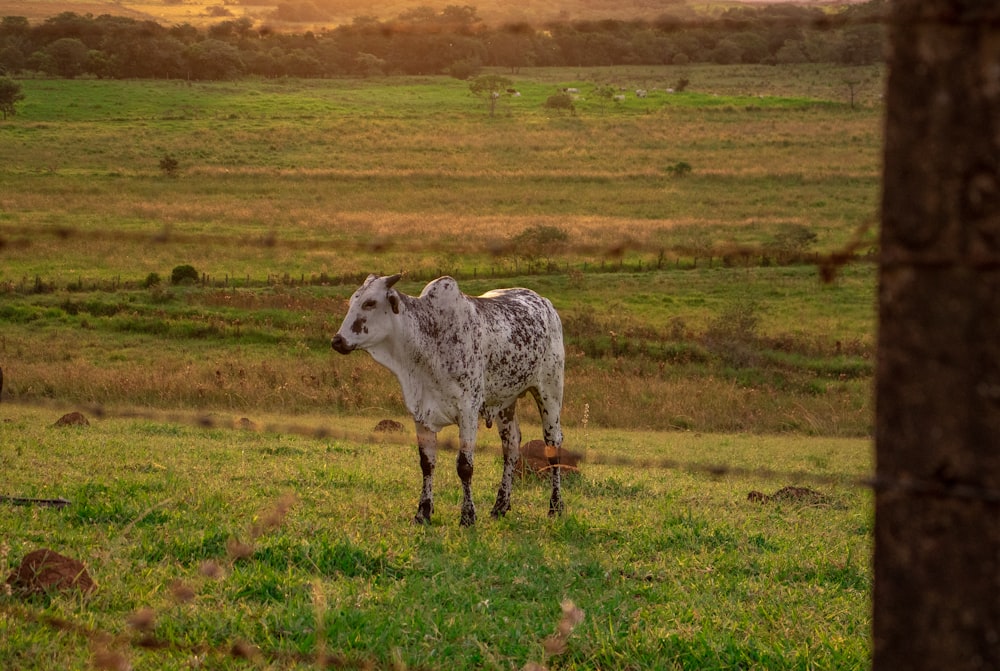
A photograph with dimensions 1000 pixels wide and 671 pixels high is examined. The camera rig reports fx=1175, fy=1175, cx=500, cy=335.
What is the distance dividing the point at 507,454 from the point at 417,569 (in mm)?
3041

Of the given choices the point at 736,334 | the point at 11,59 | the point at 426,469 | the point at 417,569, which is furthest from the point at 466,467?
the point at 11,59

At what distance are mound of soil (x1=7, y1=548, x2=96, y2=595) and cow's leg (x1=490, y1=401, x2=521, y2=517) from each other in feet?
13.8

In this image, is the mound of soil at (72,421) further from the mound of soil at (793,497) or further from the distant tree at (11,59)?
the distant tree at (11,59)

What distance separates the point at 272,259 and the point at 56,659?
107 ft

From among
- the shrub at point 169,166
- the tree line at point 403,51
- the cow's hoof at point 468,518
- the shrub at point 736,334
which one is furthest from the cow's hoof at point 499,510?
the shrub at point 169,166

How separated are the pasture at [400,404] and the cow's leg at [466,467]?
167 millimetres

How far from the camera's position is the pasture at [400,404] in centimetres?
586

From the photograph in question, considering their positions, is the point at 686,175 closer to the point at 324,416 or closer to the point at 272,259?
the point at 272,259

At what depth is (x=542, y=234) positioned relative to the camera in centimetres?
4225

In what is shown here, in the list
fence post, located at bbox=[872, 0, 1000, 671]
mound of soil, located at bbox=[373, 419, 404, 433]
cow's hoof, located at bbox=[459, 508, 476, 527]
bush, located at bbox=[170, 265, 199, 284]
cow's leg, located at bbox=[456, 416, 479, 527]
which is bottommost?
mound of soil, located at bbox=[373, 419, 404, 433]

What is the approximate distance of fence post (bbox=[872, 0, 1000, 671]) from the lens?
2244 millimetres

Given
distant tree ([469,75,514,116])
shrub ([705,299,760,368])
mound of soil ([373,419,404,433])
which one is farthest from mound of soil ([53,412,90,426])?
distant tree ([469,75,514,116])

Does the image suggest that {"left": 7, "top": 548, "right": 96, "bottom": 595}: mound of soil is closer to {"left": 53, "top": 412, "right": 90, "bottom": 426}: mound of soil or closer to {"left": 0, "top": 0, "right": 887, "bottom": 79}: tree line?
{"left": 53, "top": 412, "right": 90, "bottom": 426}: mound of soil

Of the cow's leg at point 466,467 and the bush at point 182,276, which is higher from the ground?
the cow's leg at point 466,467
